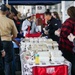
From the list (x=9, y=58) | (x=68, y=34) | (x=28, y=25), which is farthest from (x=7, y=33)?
(x=28, y=25)

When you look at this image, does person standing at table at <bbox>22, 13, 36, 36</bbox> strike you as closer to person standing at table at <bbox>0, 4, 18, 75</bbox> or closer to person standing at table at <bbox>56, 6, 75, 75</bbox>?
person standing at table at <bbox>0, 4, 18, 75</bbox>

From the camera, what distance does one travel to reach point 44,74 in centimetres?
466

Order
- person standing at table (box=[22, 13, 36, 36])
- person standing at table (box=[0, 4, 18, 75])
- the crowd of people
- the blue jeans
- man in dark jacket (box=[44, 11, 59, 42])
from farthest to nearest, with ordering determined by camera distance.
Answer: person standing at table (box=[22, 13, 36, 36]), man in dark jacket (box=[44, 11, 59, 42]), the blue jeans, person standing at table (box=[0, 4, 18, 75]), the crowd of people

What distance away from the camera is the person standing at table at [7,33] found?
6.96m

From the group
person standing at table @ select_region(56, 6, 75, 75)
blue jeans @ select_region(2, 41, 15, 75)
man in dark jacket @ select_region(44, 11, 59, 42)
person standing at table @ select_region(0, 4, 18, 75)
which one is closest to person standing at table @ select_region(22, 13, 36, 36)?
man in dark jacket @ select_region(44, 11, 59, 42)

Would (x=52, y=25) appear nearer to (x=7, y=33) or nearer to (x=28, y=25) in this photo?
(x=7, y=33)

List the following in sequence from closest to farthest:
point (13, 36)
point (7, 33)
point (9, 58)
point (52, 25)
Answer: point (7, 33), point (13, 36), point (9, 58), point (52, 25)

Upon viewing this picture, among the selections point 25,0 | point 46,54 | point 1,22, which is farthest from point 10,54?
point 25,0

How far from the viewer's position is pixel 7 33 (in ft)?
23.1

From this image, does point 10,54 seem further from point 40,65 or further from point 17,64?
point 40,65

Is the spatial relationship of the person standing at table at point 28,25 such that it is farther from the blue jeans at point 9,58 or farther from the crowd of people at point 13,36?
the blue jeans at point 9,58

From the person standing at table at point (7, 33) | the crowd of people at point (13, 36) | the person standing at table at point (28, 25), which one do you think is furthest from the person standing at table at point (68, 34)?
the person standing at table at point (28, 25)

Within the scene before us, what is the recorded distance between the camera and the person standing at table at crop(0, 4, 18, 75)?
696cm

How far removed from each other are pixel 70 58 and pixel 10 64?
6.33 ft
